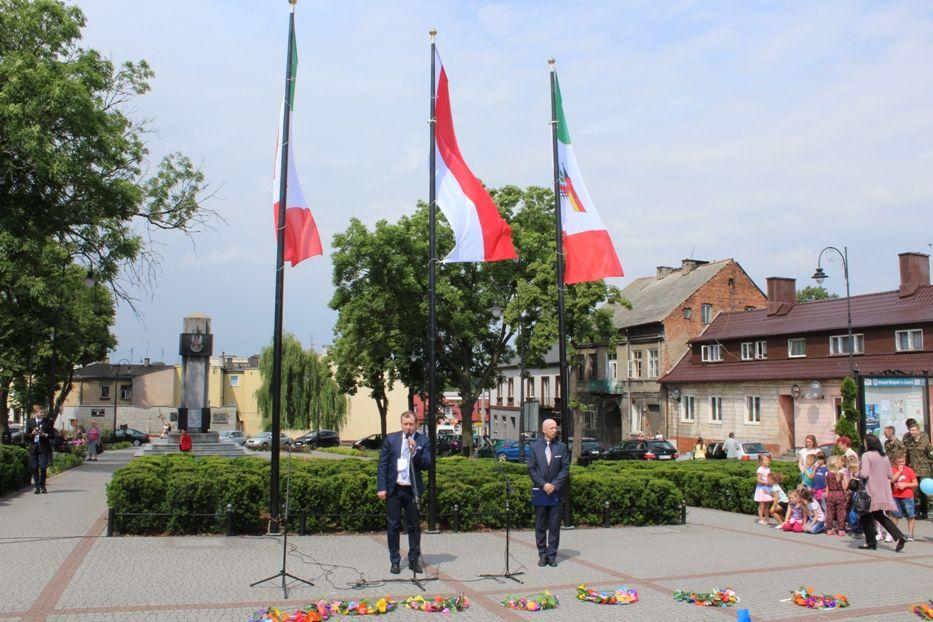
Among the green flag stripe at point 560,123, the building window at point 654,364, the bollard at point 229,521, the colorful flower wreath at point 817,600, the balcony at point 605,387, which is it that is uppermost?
the green flag stripe at point 560,123

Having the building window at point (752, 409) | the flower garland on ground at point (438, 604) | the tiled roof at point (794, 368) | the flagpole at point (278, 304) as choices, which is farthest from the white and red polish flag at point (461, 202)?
the building window at point (752, 409)

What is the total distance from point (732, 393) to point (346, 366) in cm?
2180

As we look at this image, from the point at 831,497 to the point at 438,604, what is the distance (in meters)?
9.40

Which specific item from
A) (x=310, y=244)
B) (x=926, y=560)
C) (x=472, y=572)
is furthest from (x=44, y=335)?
(x=926, y=560)

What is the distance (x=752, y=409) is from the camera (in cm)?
4353

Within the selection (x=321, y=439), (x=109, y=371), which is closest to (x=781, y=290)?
(x=321, y=439)

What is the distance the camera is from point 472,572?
9.83 m

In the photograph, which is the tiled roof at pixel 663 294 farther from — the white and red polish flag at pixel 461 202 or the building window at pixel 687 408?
the white and red polish flag at pixel 461 202

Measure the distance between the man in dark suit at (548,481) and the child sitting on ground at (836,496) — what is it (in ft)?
20.1

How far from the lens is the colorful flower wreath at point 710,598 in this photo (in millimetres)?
8367

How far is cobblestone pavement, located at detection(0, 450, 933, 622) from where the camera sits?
794 centimetres

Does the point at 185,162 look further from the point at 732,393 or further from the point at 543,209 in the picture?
the point at 732,393

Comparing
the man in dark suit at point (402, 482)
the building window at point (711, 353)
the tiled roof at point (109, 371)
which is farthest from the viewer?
the tiled roof at point (109, 371)

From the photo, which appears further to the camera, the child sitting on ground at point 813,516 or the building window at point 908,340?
the building window at point 908,340
